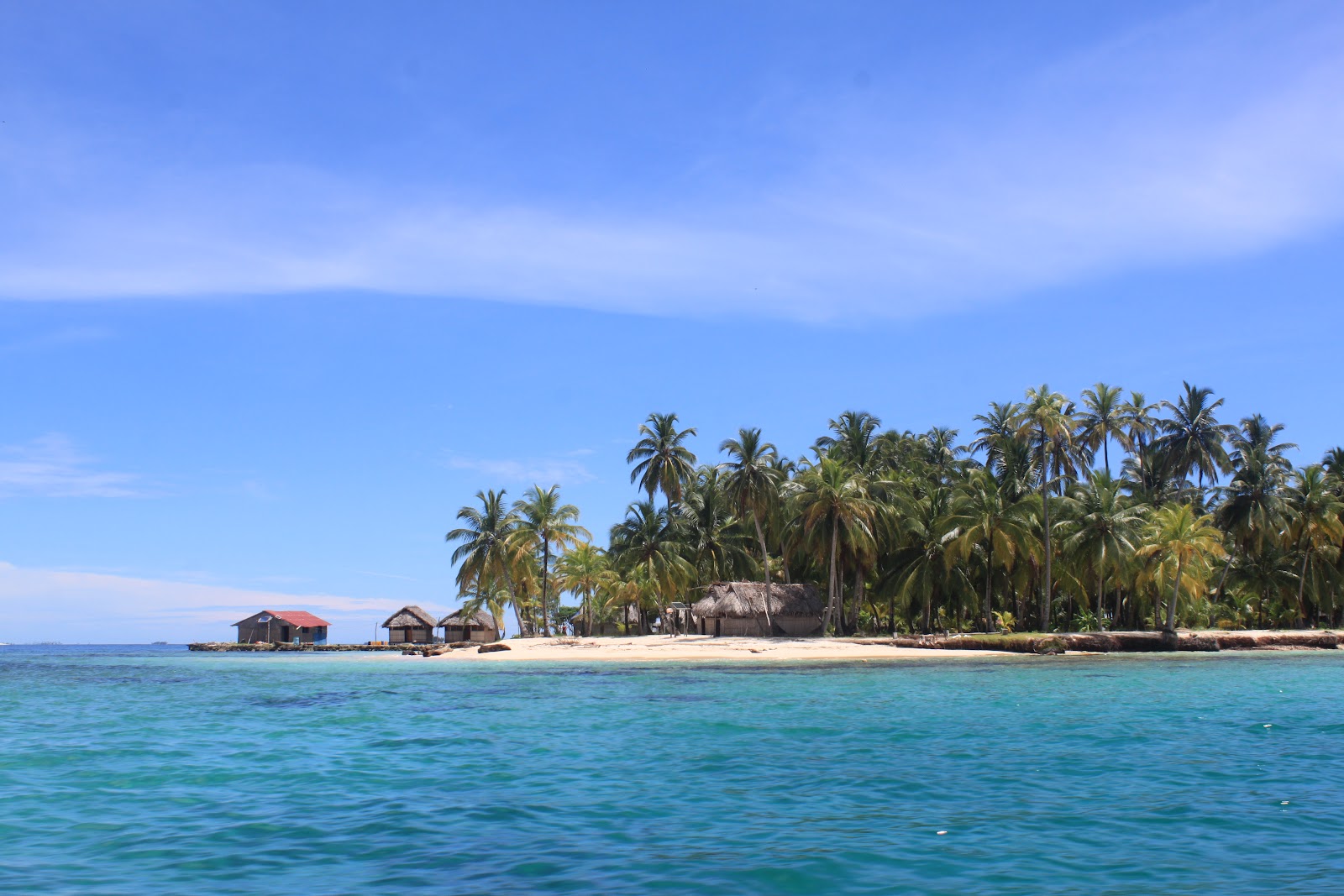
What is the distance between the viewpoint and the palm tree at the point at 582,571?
71750 mm

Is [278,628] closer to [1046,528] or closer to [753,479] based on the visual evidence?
[753,479]

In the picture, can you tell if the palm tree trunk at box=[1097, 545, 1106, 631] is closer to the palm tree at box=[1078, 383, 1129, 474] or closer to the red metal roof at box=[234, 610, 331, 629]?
the palm tree at box=[1078, 383, 1129, 474]

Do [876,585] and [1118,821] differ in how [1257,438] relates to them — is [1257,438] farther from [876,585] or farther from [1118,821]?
[1118,821]

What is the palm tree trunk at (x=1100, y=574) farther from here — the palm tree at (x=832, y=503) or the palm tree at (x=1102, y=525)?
the palm tree at (x=832, y=503)

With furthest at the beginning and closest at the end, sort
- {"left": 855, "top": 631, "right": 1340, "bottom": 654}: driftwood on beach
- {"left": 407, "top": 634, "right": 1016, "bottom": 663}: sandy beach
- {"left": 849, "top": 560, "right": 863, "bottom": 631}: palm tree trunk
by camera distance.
A: {"left": 849, "top": 560, "right": 863, "bottom": 631}: palm tree trunk
{"left": 855, "top": 631, "right": 1340, "bottom": 654}: driftwood on beach
{"left": 407, "top": 634, "right": 1016, "bottom": 663}: sandy beach

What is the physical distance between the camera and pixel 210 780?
41.3 feet

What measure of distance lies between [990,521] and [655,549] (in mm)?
20188

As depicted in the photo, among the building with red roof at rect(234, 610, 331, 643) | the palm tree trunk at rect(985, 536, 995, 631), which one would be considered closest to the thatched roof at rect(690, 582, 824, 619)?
the palm tree trunk at rect(985, 536, 995, 631)

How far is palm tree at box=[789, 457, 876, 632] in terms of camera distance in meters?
50.4

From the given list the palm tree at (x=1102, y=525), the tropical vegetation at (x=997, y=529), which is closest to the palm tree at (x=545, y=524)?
the tropical vegetation at (x=997, y=529)

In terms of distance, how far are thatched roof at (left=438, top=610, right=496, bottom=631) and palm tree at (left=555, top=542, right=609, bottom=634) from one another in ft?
32.9

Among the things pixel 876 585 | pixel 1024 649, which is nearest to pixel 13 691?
pixel 1024 649

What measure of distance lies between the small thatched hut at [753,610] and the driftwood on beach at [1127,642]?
9.79m

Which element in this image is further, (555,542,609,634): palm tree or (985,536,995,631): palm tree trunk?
(555,542,609,634): palm tree
